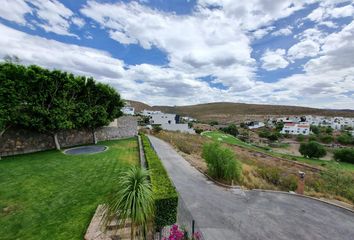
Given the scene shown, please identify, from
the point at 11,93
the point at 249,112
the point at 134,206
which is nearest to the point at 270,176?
the point at 134,206

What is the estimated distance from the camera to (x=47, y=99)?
1627 cm

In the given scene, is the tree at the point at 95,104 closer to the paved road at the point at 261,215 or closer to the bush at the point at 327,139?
the paved road at the point at 261,215

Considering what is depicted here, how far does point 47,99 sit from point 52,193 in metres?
11.2

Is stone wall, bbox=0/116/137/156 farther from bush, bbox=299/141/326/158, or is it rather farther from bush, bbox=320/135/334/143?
bush, bbox=320/135/334/143

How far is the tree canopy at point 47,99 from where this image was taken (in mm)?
13625

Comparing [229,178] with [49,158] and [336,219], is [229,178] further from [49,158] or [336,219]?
[49,158]

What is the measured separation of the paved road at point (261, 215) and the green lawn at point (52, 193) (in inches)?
163

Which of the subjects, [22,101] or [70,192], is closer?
[70,192]

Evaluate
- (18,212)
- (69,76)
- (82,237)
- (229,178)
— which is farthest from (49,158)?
(229,178)

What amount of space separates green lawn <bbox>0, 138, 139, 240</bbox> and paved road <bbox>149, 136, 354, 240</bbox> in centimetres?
415

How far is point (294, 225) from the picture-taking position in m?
6.76

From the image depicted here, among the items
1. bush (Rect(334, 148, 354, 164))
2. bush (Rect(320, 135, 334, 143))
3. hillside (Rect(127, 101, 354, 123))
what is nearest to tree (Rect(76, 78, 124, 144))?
bush (Rect(334, 148, 354, 164))

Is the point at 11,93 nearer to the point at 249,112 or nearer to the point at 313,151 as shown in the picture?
the point at 313,151

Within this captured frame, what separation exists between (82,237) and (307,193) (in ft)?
35.5
